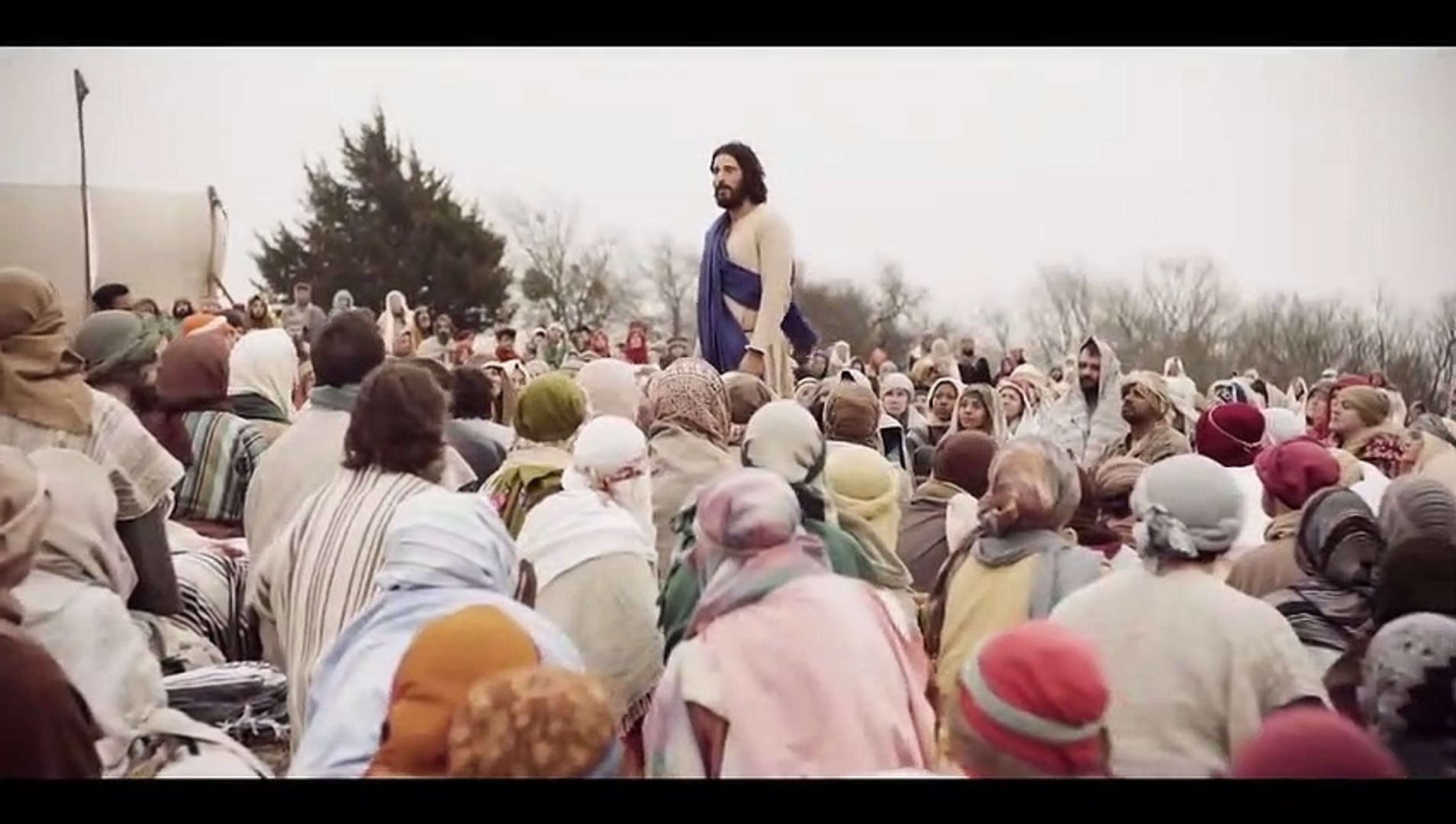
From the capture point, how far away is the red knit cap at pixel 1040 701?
8.67 ft

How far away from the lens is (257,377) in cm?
517

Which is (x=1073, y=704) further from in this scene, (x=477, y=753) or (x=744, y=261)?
(x=744, y=261)

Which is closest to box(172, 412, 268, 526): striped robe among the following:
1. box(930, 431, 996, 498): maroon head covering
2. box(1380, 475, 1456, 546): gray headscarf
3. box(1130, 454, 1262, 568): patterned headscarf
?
box(930, 431, 996, 498): maroon head covering

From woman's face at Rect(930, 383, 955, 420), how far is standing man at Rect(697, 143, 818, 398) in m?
1.67

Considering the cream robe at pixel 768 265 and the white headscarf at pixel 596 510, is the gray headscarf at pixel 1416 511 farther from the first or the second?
the cream robe at pixel 768 265

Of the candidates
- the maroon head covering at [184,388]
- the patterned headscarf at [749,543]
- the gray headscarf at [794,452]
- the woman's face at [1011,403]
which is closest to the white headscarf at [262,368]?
the maroon head covering at [184,388]

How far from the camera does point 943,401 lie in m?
7.90

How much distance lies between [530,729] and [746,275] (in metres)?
3.78

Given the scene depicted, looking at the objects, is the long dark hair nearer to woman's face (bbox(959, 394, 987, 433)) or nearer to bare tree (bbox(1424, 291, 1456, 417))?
woman's face (bbox(959, 394, 987, 433))

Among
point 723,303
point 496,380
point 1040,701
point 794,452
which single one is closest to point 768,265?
point 723,303

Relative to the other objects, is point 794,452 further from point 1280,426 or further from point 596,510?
point 1280,426

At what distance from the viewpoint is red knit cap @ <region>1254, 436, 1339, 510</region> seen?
4195 millimetres
